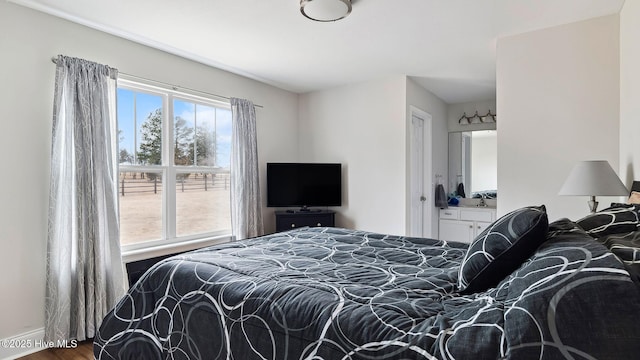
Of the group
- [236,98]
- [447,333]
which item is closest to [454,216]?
[236,98]

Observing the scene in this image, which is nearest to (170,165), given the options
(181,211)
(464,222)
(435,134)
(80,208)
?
(181,211)

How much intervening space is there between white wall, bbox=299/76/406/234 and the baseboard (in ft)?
10.9

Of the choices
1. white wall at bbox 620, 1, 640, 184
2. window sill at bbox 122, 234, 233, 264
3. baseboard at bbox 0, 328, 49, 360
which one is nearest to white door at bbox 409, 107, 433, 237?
white wall at bbox 620, 1, 640, 184

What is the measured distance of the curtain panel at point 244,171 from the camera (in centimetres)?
407

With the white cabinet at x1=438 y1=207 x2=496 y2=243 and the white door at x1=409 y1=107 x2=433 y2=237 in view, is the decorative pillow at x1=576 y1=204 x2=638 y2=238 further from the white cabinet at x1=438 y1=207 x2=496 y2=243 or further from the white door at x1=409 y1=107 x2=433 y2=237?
the white cabinet at x1=438 y1=207 x2=496 y2=243

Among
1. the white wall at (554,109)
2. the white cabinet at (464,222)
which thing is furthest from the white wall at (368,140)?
the white wall at (554,109)

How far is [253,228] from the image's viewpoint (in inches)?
166

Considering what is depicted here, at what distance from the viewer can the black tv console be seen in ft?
14.5

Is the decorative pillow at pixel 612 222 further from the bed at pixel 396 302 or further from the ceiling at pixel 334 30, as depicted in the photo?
the ceiling at pixel 334 30

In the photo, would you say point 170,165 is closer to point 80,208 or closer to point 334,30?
point 80,208

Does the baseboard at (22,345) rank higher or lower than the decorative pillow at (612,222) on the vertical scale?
lower

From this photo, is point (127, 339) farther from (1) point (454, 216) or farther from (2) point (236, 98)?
(1) point (454, 216)

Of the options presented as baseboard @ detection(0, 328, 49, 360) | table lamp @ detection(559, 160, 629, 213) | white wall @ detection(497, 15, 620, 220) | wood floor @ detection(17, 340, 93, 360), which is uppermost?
white wall @ detection(497, 15, 620, 220)

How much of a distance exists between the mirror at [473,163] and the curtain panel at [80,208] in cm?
484
